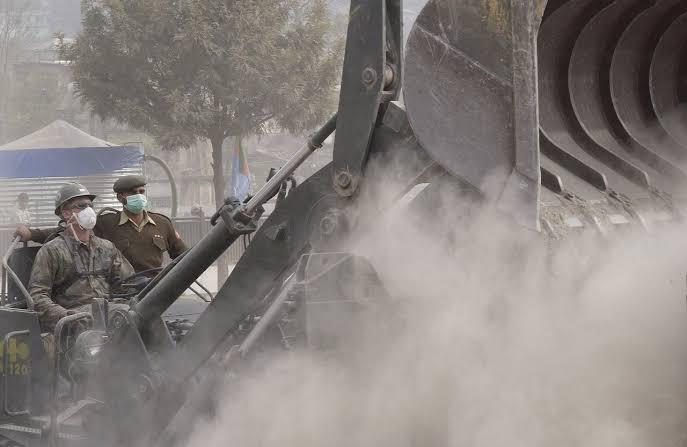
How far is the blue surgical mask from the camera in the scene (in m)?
6.93

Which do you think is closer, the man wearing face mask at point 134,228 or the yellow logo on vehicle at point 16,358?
the yellow logo on vehicle at point 16,358

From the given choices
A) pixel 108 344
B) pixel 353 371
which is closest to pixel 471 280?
pixel 353 371

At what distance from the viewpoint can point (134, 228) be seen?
7059 millimetres

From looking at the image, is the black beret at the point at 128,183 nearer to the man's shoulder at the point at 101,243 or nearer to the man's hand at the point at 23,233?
the man's shoulder at the point at 101,243

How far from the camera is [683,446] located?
11.3 feet

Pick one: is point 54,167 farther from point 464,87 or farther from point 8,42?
point 8,42

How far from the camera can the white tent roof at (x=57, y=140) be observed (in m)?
23.2

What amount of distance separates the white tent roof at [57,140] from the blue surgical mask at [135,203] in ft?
54.3

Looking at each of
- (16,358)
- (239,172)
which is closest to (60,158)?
(239,172)

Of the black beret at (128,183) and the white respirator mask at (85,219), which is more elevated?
the black beret at (128,183)

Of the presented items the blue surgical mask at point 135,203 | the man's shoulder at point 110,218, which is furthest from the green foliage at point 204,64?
the blue surgical mask at point 135,203

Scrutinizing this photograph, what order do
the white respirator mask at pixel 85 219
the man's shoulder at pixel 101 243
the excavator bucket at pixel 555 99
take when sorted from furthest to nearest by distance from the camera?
the man's shoulder at pixel 101 243 < the white respirator mask at pixel 85 219 < the excavator bucket at pixel 555 99

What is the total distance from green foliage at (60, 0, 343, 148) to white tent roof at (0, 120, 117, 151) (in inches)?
314

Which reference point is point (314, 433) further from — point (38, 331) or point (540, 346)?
point (38, 331)
